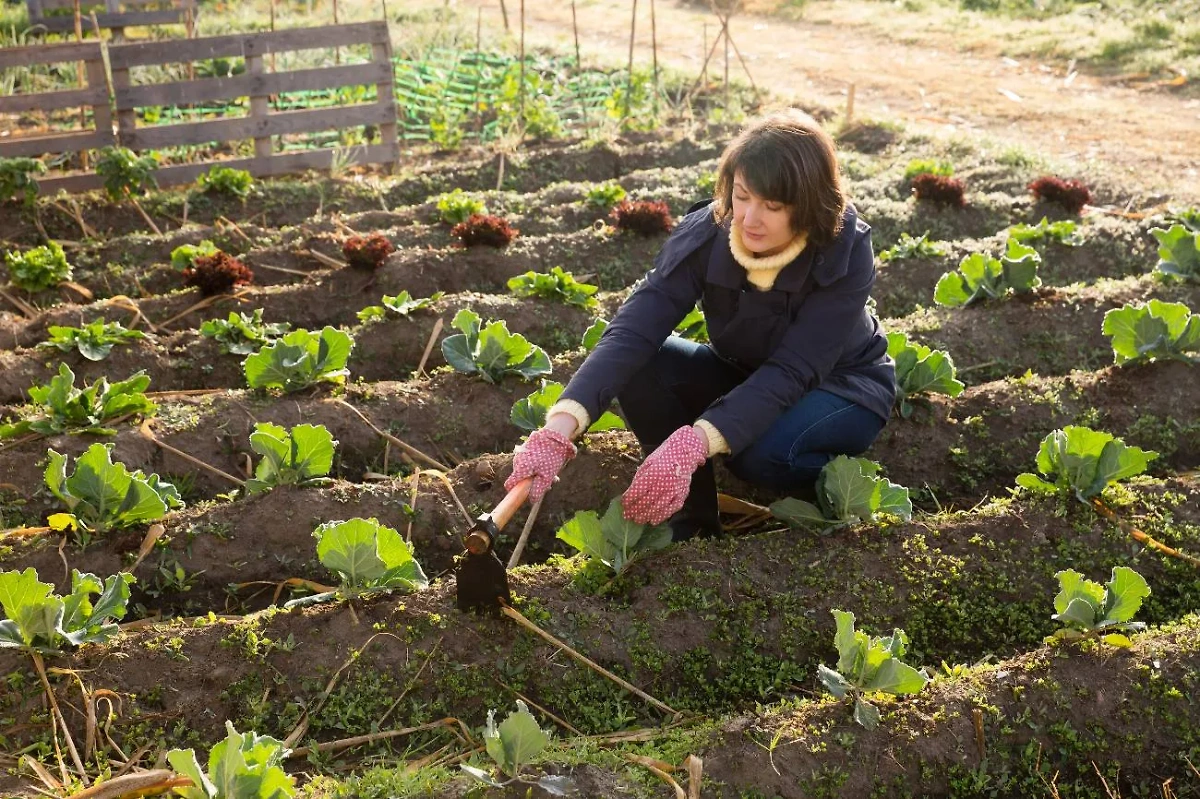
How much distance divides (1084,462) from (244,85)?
20.2ft

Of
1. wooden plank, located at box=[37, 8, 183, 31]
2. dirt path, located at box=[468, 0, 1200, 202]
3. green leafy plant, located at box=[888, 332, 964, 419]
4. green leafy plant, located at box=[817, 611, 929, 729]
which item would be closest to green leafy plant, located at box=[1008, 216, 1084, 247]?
dirt path, located at box=[468, 0, 1200, 202]

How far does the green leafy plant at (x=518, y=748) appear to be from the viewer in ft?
8.32

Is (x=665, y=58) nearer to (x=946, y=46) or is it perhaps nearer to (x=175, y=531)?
(x=946, y=46)

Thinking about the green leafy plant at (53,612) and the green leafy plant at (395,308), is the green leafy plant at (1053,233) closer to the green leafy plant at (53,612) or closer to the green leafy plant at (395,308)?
the green leafy plant at (395,308)

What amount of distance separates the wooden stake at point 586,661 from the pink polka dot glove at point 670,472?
1.35 feet

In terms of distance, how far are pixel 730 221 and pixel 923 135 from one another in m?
5.72

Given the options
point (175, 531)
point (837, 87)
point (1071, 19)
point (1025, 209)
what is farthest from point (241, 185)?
point (1071, 19)

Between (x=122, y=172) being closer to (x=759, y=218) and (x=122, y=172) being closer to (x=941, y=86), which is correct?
(x=759, y=218)

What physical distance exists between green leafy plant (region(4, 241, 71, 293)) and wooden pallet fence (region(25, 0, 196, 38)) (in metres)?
4.49

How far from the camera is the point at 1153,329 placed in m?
4.51

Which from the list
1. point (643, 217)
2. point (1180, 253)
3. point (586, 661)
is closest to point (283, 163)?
point (643, 217)

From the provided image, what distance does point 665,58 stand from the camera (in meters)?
12.5

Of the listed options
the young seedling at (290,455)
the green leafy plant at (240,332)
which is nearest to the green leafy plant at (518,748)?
the young seedling at (290,455)

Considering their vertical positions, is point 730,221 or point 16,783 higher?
point 730,221
